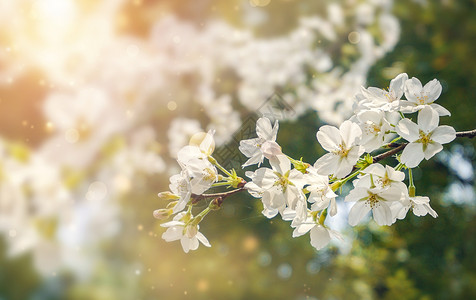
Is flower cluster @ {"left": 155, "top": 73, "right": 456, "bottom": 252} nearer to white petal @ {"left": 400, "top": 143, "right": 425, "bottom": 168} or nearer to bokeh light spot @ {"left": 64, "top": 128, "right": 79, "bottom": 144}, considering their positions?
white petal @ {"left": 400, "top": 143, "right": 425, "bottom": 168}

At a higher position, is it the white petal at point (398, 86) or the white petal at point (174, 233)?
the white petal at point (398, 86)

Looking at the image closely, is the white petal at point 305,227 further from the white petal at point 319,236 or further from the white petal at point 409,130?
the white petal at point 409,130

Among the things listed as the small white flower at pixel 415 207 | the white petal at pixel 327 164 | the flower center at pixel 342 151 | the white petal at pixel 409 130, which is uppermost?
the white petal at pixel 409 130

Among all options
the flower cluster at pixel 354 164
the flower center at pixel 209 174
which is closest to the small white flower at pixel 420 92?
the flower cluster at pixel 354 164

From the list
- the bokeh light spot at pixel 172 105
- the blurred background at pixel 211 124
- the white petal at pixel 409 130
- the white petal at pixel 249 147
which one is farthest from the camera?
the bokeh light spot at pixel 172 105

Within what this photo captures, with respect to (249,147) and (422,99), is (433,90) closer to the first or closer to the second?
(422,99)

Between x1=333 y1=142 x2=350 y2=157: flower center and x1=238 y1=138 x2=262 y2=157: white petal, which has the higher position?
x1=333 y1=142 x2=350 y2=157: flower center

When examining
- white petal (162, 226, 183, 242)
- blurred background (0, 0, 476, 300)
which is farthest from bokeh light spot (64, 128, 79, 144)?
white petal (162, 226, 183, 242)

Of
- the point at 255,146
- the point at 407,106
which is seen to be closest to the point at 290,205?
the point at 255,146
